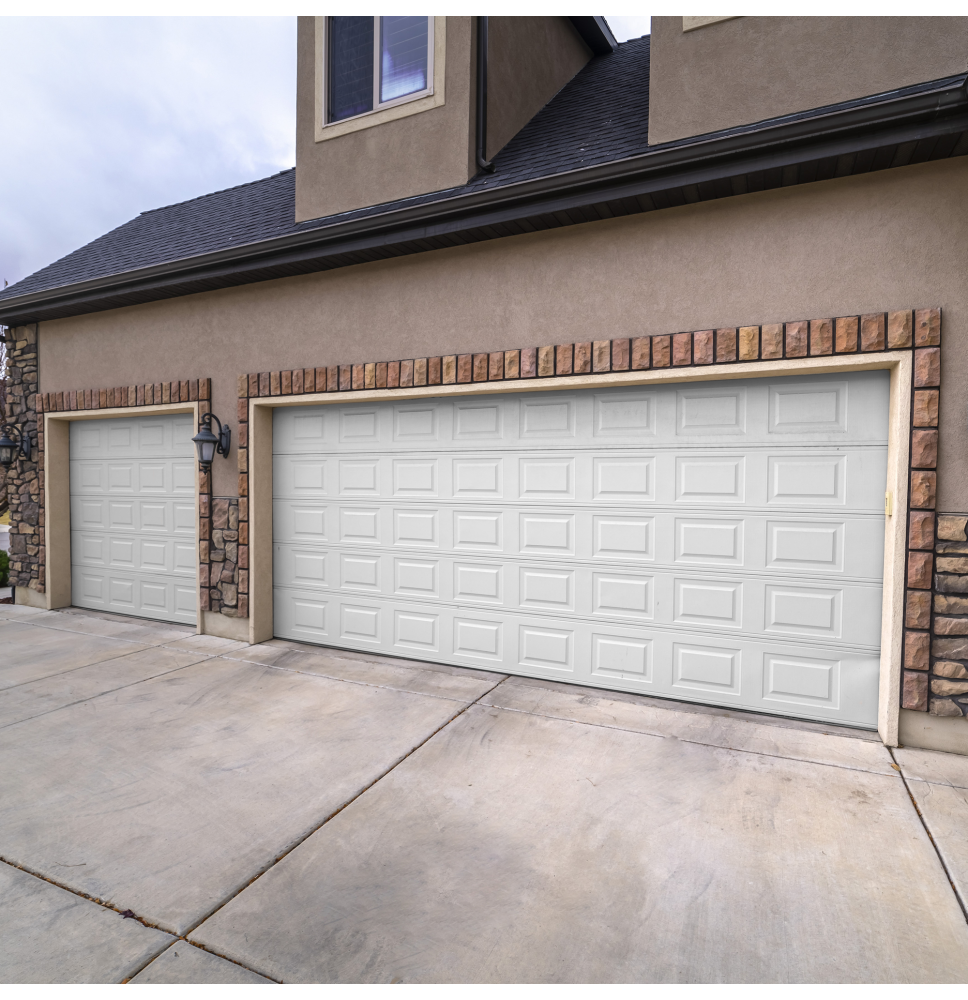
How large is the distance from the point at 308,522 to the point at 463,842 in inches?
147

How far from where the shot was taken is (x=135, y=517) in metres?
A: 6.99

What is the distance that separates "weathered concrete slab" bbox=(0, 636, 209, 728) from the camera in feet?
14.3

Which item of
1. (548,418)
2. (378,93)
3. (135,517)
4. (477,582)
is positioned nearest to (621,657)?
(477,582)

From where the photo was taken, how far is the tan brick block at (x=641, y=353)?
4.29m

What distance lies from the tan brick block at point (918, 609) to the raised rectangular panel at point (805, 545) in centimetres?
44

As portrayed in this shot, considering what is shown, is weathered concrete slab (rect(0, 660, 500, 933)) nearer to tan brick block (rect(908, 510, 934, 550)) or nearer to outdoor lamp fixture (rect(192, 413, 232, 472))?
outdoor lamp fixture (rect(192, 413, 232, 472))

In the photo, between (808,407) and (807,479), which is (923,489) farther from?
(808,407)

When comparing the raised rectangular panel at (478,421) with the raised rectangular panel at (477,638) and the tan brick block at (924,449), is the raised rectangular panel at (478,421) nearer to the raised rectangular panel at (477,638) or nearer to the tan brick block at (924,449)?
the raised rectangular panel at (477,638)

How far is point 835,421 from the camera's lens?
3.99 m

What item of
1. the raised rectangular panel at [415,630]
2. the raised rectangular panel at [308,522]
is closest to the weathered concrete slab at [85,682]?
the raised rectangular panel at [308,522]
